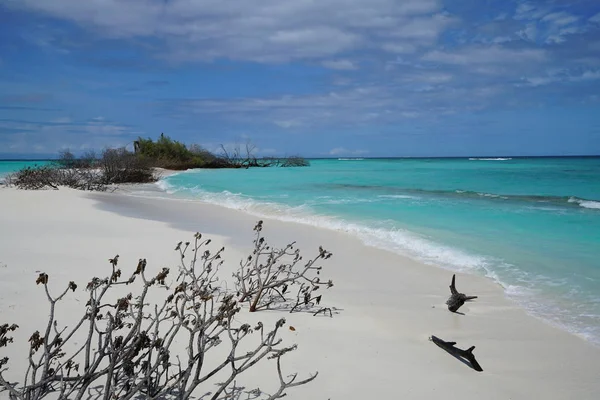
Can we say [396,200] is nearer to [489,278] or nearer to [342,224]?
[342,224]

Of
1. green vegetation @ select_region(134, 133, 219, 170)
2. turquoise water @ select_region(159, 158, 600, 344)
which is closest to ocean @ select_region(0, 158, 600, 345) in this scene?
turquoise water @ select_region(159, 158, 600, 344)

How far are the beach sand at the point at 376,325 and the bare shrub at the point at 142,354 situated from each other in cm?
30

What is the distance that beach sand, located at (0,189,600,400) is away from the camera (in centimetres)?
392

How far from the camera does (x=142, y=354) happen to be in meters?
3.29

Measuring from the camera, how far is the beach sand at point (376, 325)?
392cm

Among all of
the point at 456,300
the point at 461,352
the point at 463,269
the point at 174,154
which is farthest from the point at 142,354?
the point at 174,154

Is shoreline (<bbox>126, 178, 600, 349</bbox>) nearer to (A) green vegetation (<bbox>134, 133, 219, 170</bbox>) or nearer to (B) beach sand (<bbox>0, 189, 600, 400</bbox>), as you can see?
(B) beach sand (<bbox>0, 189, 600, 400</bbox>)

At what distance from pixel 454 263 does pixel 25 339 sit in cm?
668

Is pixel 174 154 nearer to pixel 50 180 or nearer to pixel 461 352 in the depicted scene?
pixel 50 180

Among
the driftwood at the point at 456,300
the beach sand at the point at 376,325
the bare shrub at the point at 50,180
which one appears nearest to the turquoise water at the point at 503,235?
the beach sand at the point at 376,325

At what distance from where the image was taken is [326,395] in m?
3.61

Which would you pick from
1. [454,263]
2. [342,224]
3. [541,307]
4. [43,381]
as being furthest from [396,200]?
[43,381]

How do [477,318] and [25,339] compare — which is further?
[477,318]

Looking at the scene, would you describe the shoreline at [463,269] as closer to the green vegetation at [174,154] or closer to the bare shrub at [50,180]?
the bare shrub at [50,180]
